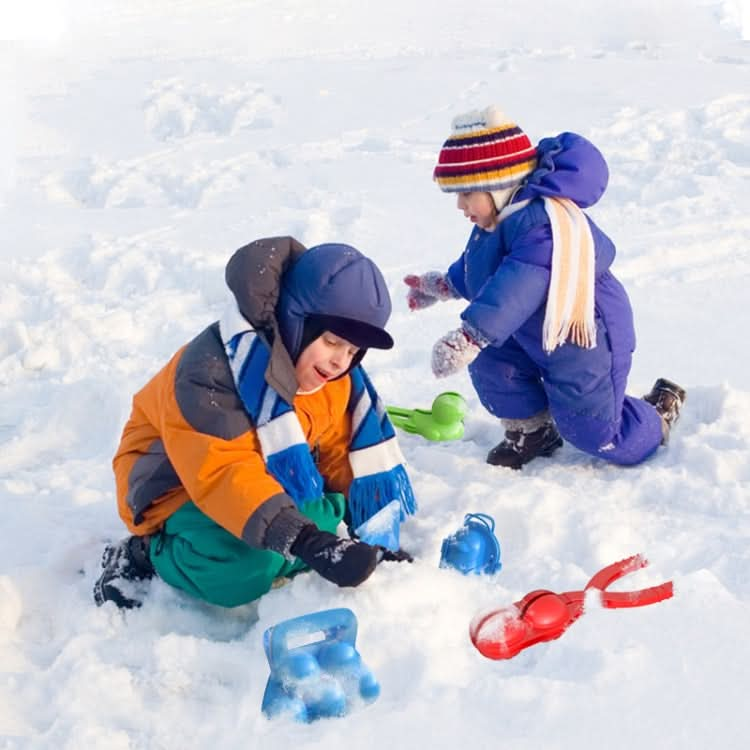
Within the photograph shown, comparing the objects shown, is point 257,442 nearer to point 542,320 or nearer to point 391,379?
point 542,320

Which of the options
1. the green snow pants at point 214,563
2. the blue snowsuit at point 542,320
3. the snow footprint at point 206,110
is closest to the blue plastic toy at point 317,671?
the green snow pants at point 214,563

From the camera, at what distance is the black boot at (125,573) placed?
2332mm

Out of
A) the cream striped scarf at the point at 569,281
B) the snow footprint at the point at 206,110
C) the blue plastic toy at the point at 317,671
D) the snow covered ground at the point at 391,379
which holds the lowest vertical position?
the snow footprint at the point at 206,110

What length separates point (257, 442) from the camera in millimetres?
2186

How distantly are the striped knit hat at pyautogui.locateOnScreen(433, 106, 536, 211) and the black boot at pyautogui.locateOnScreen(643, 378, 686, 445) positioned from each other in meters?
0.81

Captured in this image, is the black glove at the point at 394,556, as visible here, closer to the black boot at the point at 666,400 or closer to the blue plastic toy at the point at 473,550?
the blue plastic toy at the point at 473,550

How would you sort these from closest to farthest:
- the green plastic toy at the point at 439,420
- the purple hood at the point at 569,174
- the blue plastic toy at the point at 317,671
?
the blue plastic toy at the point at 317,671, the purple hood at the point at 569,174, the green plastic toy at the point at 439,420

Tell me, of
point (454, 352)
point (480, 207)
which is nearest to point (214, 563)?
point (454, 352)

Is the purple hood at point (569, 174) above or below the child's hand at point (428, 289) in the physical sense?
above

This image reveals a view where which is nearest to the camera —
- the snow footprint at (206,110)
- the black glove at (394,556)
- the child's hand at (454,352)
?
the black glove at (394,556)

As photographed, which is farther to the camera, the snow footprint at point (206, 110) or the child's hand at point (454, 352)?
the snow footprint at point (206, 110)

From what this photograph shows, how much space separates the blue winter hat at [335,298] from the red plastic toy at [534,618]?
648 millimetres

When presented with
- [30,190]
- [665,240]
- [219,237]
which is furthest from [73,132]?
[665,240]

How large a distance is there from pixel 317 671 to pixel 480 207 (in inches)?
59.8
